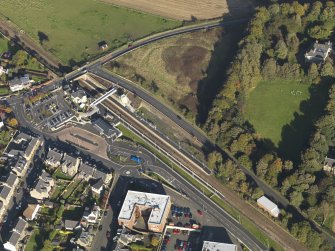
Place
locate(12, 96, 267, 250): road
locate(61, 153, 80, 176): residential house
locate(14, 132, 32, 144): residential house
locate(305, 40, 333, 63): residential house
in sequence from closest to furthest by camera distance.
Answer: locate(12, 96, 267, 250): road
locate(61, 153, 80, 176): residential house
locate(14, 132, 32, 144): residential house
locate(305, 40, 333, 63): residential house

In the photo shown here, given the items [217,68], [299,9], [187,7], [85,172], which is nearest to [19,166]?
[85,172]

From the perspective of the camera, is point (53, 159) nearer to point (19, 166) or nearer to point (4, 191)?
point (19, 166)

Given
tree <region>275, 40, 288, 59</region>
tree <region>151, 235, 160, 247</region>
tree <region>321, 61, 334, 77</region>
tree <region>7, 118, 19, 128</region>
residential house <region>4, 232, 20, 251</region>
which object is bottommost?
residential house <region>4, 232, 20, 251</region>

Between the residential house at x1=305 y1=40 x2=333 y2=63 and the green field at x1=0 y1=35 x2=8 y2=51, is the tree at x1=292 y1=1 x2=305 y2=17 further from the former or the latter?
the green field at x1=0 y1=35 x2=8 y2=51

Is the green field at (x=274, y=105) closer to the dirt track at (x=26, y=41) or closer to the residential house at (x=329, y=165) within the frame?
the residential house at (x=329, y=165)

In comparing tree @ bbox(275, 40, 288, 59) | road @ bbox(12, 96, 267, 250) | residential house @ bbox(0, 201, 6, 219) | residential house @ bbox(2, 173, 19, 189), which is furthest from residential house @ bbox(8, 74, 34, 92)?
tree @ bbox(275, 40, 288, 59)

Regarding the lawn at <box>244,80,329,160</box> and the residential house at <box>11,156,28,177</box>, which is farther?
the lawn at <box>244,80,329,160</box>

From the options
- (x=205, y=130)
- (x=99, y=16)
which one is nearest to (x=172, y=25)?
(x=99, y=16)

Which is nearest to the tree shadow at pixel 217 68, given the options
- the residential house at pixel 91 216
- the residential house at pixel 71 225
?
the residential house at pixel 91 216
